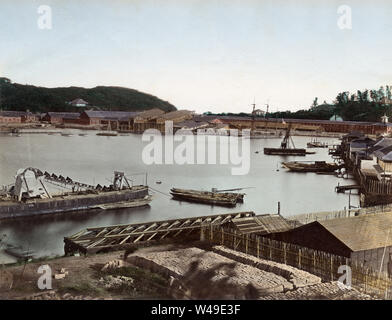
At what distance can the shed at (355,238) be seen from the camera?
22.6ft

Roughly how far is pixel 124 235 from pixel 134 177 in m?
8.95

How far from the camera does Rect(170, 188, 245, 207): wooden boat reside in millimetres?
15391

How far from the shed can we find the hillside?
5.17 metres

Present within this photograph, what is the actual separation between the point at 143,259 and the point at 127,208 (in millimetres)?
7873

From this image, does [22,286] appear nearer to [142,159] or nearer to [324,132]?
[142,159]

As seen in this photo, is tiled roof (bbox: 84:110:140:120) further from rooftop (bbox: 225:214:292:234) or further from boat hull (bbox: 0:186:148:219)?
rooftop (bbox: 225:214:292:234)

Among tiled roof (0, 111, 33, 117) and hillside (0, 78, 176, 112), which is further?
tiled roof (0, 111, 33, 117)

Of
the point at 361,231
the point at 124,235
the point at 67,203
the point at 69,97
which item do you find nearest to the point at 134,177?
the point at 67,203

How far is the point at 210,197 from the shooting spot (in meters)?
15.6

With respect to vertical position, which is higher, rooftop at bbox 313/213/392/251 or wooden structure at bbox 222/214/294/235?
rooftop at bbox 313/213/392/251

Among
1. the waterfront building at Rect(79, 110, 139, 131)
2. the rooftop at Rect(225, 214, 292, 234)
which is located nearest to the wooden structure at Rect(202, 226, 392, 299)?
the rooftop at Rect(225, 214, 292, 234)

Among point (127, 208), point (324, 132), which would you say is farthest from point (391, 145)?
point (127, 208)

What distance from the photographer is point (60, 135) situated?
18.1 meters
